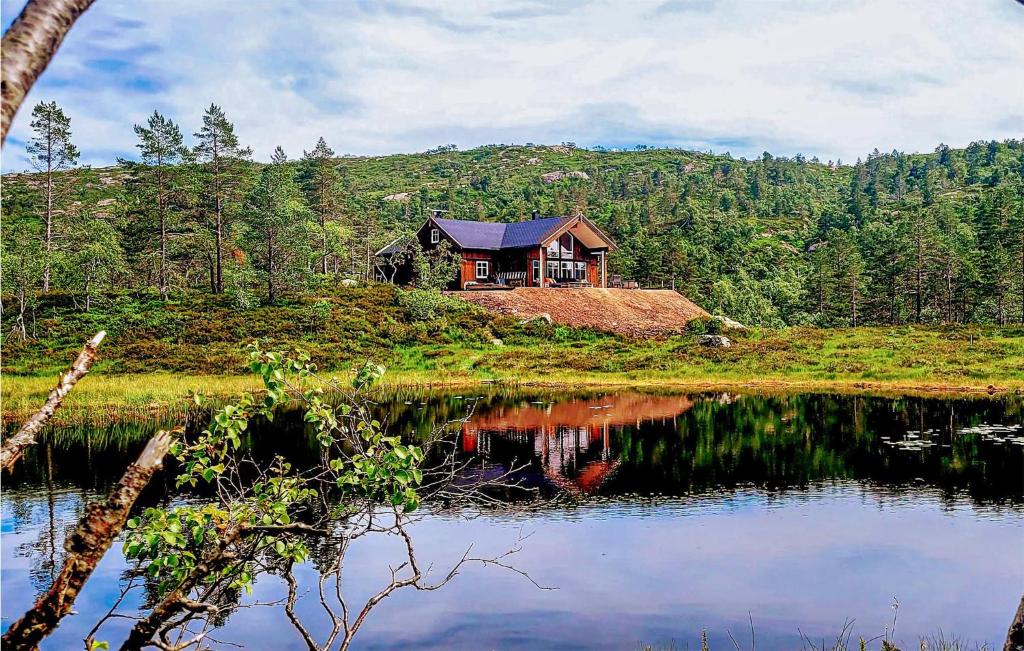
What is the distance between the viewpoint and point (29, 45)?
2893 millimetres

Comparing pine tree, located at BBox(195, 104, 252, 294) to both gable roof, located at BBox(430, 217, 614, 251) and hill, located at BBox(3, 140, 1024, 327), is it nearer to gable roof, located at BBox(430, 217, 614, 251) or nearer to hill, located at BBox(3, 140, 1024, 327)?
hill, located at BBox(3, 140, 1024, 327)

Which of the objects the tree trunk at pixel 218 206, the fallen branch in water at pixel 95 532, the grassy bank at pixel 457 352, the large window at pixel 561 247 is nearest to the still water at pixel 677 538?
the fallen branch in water at pixel 95 532

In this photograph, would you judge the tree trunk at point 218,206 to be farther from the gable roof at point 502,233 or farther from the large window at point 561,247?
the large window at point 561,247

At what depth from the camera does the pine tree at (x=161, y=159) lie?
204ft

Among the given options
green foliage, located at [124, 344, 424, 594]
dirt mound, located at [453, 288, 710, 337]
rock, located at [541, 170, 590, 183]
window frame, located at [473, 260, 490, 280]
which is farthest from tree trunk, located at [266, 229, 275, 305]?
rock, located at [541, 170, 590, 183]

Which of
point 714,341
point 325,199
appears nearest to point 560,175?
point 325,199

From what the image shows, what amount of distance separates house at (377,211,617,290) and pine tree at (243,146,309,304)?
8368 mm

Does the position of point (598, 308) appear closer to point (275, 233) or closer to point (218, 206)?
point (275, 233)

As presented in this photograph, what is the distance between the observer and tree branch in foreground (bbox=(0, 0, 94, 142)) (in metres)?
2.86

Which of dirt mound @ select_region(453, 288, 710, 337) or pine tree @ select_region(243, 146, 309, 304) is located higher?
pine tree @ select_region(243, 146, 309, 304)

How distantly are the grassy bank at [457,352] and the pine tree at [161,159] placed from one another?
288 inches

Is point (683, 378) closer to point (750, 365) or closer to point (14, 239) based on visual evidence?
point (750, 365)

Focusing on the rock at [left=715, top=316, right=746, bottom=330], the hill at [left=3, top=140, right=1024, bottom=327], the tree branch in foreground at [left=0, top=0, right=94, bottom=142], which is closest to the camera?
the tree branch in foreground at [left=0, top=0, right=94, bottom=142]

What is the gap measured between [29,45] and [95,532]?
2.58 meters
